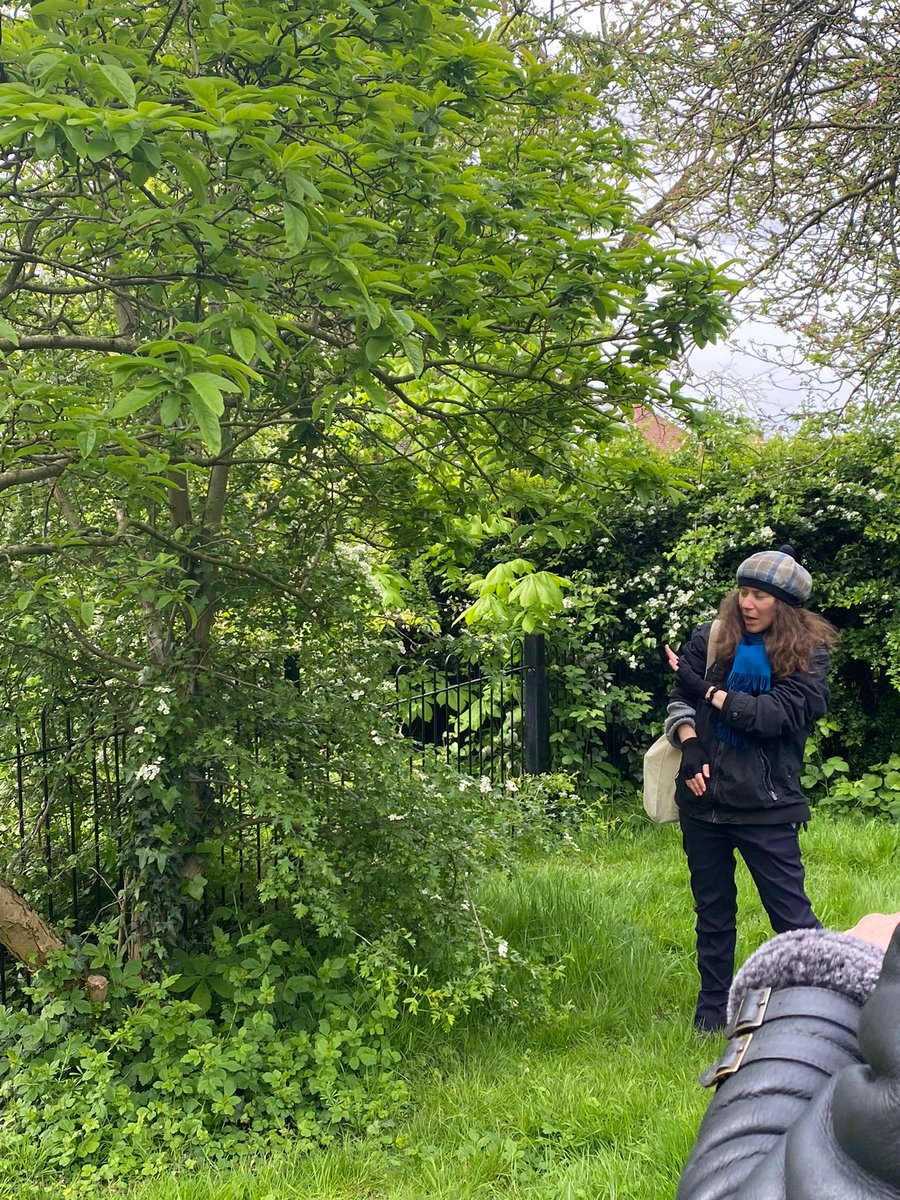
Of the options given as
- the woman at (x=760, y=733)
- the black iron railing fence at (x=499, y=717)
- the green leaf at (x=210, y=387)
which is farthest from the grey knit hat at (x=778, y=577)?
the black iron railing fence at (x=499, y=717)

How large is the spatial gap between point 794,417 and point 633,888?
11.5ft

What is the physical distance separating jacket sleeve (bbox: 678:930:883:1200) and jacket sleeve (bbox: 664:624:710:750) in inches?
99.1

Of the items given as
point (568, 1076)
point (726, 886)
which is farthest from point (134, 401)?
point (726, 886)

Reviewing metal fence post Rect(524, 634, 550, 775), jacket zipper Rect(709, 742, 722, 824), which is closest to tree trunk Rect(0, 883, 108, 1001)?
jacket zipper Rect(709, 742, 722, 824)

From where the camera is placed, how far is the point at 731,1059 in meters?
0.92

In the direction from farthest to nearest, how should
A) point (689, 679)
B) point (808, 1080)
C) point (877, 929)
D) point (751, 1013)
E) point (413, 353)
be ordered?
point (689, 679) → point (413, 353) → point (877, 929) → point (751, 1013) → point (808, 1080)

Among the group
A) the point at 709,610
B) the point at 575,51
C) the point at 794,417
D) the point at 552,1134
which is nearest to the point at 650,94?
the point at 575,51

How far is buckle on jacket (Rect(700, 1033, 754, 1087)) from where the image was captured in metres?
0.90

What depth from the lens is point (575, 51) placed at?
14.6ft

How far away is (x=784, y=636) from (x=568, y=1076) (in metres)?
1.71

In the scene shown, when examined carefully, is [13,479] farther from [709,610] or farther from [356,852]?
[709,610]

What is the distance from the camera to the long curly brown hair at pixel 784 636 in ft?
10.8

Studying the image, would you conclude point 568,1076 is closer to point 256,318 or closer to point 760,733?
point 760,733

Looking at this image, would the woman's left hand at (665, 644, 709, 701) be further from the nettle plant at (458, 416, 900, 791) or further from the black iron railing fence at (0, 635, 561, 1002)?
the nettle plant at (458, 416, 900, 791)
